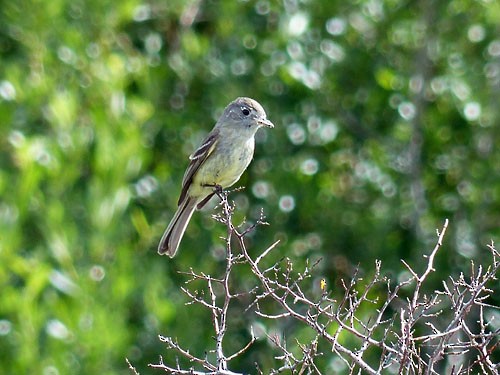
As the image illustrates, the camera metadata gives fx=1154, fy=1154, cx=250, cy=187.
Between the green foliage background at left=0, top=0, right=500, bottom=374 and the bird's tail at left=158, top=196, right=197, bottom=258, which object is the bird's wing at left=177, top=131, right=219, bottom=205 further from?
the green foliage background at left=0, top=0, right=500, bottom=374

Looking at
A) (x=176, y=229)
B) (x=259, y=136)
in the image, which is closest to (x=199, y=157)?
(x=176, y=229)

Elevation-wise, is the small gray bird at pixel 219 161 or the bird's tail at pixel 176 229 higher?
the small gray bird at pixel 219 161

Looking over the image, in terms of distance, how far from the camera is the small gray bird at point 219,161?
6.93 m

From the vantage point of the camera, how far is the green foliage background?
9.05 metres

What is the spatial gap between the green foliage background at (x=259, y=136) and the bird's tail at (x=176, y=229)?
162cm

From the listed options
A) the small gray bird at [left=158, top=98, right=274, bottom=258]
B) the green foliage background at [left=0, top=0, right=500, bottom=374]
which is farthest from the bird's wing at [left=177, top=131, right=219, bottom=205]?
the green foliage background at [left=0, top=0, right=500, bottom=374]

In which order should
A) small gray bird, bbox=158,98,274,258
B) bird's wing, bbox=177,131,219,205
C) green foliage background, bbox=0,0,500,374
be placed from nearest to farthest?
small gray bird, bbox=158,98,274,258 < bird's wing, bbox=177,131,219,205 < green foliage background, bbox=0,0,500,374

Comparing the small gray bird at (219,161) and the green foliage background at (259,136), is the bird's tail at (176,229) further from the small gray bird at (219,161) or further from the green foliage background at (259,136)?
the green foliage background at (259,136)

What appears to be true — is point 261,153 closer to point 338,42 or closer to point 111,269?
point 338,42

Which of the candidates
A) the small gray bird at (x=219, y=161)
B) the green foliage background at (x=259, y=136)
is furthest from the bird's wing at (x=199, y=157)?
the green foliage background at (x=259, y=136)

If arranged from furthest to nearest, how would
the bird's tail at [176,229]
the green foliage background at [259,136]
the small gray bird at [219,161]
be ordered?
the green foliage background at [259,136]
the bird's tail at [176,229]
the small gray bird at [219,161]

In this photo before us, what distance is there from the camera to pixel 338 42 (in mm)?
10562

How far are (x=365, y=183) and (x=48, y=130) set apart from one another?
2841mm

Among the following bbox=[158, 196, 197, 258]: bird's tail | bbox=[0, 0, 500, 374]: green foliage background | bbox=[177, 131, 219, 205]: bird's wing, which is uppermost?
bbox=[177, 131, 219, 205]: bird's wing
